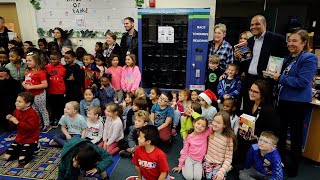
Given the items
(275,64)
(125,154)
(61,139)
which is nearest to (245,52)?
(275,64)

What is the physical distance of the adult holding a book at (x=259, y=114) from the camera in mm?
2668

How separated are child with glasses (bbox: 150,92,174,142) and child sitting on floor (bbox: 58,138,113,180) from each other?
1218 millimetres

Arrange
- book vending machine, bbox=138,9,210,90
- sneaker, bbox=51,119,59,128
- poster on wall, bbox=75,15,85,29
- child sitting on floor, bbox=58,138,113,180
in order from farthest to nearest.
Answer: poster on wall, bbox=75,15,85,29, book vending machine, bbox=138,9,210,90, sneaker, bbox=51,119,59,128, child sitting on floor, bbox=58,138,113,180

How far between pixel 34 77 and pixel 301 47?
380 cm

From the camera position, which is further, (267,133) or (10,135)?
(10,135)

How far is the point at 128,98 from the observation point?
160 inches

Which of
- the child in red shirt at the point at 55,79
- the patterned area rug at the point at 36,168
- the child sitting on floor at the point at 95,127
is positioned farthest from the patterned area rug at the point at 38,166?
the child in red shirt at the point at 55,79

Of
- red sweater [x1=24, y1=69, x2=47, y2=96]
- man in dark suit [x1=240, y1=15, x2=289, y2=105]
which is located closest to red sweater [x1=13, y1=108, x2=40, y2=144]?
red sweater [x1=24, y1=69, x2=47, y2=96]

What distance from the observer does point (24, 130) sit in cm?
320

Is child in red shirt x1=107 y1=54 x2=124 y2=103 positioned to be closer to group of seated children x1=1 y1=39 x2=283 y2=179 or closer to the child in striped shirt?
group of seated children x1=1 y1=39 x2=283 y2=179

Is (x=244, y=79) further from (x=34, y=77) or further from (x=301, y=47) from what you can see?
(x=34, y=77)

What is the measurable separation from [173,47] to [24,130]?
9.96ft

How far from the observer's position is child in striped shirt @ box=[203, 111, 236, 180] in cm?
270

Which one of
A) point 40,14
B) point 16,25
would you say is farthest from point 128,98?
point 16,25
